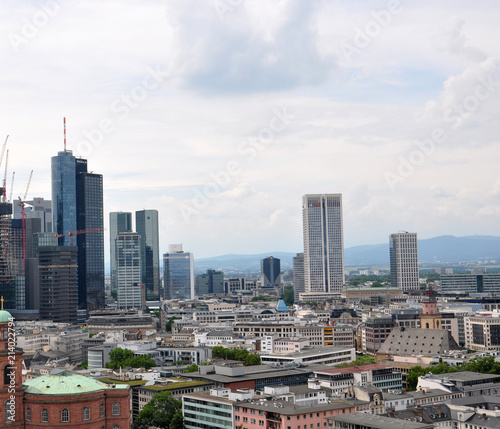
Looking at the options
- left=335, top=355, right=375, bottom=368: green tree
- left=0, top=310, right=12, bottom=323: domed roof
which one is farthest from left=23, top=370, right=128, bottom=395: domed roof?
left=335, top=355, right=375, bottom=368: green tree

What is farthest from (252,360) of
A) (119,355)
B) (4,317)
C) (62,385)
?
(4,317)

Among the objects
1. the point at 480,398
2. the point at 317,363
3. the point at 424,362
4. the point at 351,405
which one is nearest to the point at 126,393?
the point at 351,405

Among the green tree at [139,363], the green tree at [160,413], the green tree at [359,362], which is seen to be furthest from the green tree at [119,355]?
the green tree at [160,413]

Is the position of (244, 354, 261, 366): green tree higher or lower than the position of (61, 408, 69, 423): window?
lower

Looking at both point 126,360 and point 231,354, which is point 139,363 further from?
point 231,354

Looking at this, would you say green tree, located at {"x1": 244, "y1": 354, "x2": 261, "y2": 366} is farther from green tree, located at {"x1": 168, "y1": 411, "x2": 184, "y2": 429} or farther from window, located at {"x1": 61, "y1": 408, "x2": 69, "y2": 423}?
window, located at {"x1": 61, "y1": 408, "x2": 69, "y2": 423}
